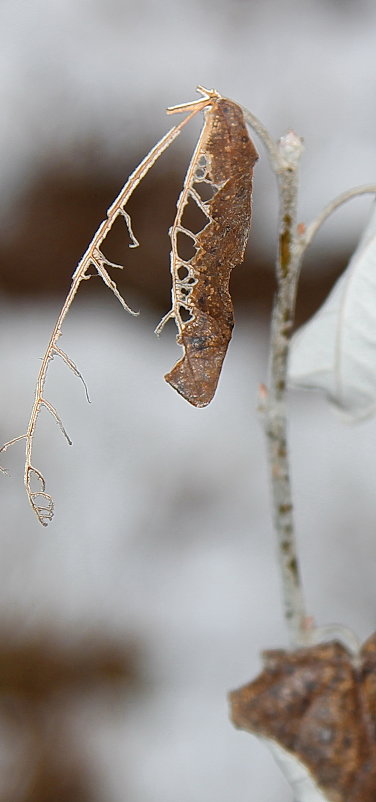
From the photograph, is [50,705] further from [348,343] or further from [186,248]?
[348,343]

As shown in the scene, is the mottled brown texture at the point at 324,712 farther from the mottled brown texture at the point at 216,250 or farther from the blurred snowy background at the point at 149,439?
the blurred snowy background at the point at 149,439

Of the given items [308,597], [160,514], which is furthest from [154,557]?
[308,597]

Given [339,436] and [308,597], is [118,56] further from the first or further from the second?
[308,597]

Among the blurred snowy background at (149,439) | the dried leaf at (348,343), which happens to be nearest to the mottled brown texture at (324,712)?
the dried leaf at (348,343)

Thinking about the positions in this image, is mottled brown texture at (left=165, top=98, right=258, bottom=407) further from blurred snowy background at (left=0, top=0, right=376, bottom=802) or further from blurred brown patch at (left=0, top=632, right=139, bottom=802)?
blurred brown patch at (left=0, top=632, right=139, bottom=802)

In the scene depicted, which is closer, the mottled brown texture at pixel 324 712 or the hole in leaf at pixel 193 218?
the mottled brown texture at pixel 324 712

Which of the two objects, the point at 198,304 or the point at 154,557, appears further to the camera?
the point at 154,557
